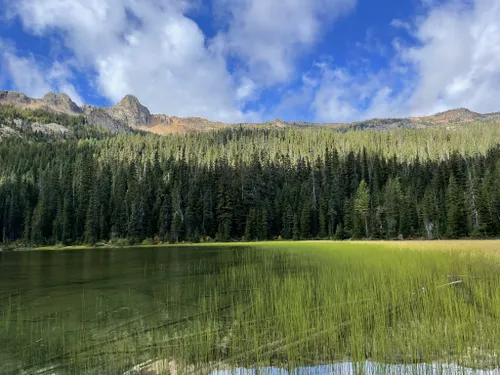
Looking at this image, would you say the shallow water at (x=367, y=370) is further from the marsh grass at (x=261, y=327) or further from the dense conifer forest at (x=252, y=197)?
the dense conifer forest at (x=252, y=197)

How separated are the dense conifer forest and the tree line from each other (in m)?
0.30

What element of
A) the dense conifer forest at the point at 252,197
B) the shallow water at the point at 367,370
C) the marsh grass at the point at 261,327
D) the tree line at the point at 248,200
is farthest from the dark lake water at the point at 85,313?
the tree line at the point at 248,200

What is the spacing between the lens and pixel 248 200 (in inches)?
4129

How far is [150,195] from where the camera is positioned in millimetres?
103562

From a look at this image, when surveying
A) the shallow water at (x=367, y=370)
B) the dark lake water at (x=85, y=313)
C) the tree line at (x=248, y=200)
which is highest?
the tree line at (x=248, y=200)

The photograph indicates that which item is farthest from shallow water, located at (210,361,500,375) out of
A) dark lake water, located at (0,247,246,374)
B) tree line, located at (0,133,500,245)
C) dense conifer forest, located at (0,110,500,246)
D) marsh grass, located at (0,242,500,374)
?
tree line, located at (0,133,500,245)

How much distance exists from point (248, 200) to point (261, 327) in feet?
310

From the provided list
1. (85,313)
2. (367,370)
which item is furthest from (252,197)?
(367,370)

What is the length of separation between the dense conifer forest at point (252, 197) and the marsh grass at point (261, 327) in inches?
2362

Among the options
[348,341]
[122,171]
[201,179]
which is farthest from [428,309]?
[122,171]

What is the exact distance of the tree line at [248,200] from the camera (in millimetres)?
75312

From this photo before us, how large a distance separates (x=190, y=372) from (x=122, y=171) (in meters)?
114

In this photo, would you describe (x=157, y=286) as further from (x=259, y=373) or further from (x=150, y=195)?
(x=150, y=195)

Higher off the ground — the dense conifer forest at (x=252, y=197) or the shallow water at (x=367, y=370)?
the dense conifer forest at (x=252, y=197)
